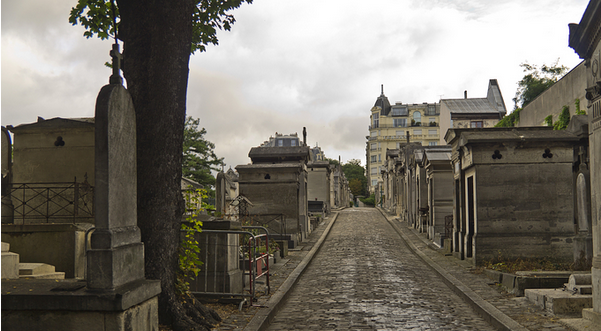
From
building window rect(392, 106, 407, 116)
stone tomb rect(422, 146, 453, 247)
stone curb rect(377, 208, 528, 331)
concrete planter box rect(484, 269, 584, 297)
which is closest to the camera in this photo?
stone curb rect(377, 208, 528, 331)

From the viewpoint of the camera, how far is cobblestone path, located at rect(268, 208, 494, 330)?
8.38 metres

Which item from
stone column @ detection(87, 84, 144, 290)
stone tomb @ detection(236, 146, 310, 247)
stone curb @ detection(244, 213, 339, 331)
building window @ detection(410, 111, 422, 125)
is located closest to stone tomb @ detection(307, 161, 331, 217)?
stone tomb @ detection(236, 146, 310, 247)

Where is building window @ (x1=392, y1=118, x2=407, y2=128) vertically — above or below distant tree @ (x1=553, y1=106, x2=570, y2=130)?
above

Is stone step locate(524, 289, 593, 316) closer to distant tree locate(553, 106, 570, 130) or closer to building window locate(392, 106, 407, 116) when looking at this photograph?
distant tree locate(553, 106, 570, 130)

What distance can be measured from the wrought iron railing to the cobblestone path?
4.81 m

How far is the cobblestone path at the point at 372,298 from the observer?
8.38m

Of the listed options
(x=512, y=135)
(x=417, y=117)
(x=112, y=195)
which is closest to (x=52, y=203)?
(x=112, y=195)

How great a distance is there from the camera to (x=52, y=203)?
1131 cm

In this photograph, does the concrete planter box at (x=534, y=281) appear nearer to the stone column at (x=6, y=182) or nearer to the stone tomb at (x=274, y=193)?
the stone column at (x=6, y=182)

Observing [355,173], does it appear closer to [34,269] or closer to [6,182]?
[6,182]

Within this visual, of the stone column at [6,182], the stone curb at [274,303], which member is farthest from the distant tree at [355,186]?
the stone column at [6,182]

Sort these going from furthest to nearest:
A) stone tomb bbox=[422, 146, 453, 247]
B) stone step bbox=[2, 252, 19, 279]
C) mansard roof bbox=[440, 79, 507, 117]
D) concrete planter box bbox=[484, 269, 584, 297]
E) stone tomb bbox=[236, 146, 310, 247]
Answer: mansard roof bbox=[440, 79, 507, 117] → stone tomb bbox=[236, 146, 310, 247] → stone tomb bbox=[422, 146, 453, 247] → concrete planter box bbox=[484, 269, 584, 297] → stone step bbox=[2, 252, 19, 279]

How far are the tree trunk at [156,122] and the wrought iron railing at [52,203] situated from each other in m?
4.91

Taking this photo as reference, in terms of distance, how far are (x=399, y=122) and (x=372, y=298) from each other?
99547 millimetres
